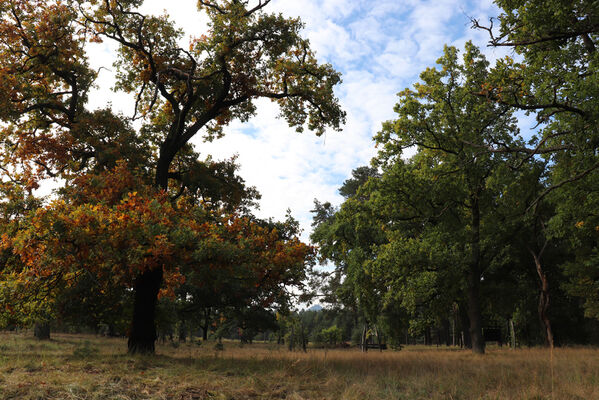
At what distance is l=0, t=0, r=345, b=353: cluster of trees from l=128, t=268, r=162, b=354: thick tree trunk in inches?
1.3

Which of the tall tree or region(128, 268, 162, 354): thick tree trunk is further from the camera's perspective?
the tall tree

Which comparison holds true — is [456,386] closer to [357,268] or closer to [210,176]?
[210,176]

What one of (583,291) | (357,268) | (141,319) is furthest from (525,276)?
(141,319)

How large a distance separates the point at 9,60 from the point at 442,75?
62.3ft

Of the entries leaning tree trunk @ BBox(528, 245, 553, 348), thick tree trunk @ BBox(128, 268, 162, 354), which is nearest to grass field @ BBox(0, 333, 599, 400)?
leaning tree trunk @ BBox(528, 245, 553, 348)

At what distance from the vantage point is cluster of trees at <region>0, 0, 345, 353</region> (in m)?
9.11

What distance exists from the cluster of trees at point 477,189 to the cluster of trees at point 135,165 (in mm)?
5232

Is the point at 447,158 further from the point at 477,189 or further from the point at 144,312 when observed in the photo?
the point at 144,312

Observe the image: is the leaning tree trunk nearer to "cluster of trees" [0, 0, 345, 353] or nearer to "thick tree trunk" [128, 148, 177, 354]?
"cluster of trees" [0, 0, 345, 353]

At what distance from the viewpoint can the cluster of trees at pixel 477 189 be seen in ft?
34.1

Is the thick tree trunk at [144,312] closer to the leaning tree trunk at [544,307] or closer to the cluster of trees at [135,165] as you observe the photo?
the cluster of trees at [135,165]

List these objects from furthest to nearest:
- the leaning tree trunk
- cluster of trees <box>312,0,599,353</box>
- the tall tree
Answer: the tall tree
cluster of trees <box>312,0,599,353</box>
the leaning tree trunk

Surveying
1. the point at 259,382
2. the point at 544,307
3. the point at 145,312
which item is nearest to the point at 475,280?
the point at 544,307

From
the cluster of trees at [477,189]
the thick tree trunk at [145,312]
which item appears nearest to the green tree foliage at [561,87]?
the cluster of trees at [477,189]
